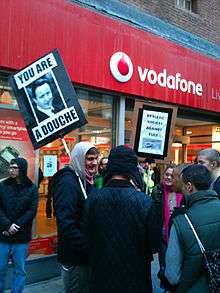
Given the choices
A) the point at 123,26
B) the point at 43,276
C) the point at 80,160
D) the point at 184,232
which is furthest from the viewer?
the point at 123,26

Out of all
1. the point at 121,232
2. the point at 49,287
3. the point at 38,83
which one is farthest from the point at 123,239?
the point at 49,287

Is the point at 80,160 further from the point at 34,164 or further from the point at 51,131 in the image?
the point at 34,164

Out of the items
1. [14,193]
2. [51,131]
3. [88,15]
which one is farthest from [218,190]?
[88,15]

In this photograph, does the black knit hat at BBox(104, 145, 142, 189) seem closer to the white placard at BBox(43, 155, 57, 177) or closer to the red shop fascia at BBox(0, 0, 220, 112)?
the red shop fascia at BBox(0, 0, 220, 112)

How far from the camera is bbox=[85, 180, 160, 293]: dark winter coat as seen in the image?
2617 mm

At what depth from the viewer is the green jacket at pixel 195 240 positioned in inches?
101

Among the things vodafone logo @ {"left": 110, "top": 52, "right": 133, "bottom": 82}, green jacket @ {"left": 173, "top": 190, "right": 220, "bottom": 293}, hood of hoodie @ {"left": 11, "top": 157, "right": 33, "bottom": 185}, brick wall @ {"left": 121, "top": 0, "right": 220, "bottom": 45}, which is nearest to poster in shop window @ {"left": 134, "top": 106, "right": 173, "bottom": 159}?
hood of hoodie @ {"left": 11, "top": 157, "right": 33, "bottom": 185}

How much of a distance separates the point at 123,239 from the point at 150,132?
117 inches

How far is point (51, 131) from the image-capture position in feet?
12.3

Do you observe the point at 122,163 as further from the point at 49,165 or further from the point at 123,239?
the point at 49,165

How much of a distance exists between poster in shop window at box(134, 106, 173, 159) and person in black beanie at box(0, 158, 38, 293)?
61.5 inches

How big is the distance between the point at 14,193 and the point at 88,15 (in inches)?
138

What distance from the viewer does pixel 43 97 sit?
148 inches

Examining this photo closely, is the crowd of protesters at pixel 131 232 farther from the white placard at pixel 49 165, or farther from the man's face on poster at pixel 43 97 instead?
the white placard at pixel 49 165
